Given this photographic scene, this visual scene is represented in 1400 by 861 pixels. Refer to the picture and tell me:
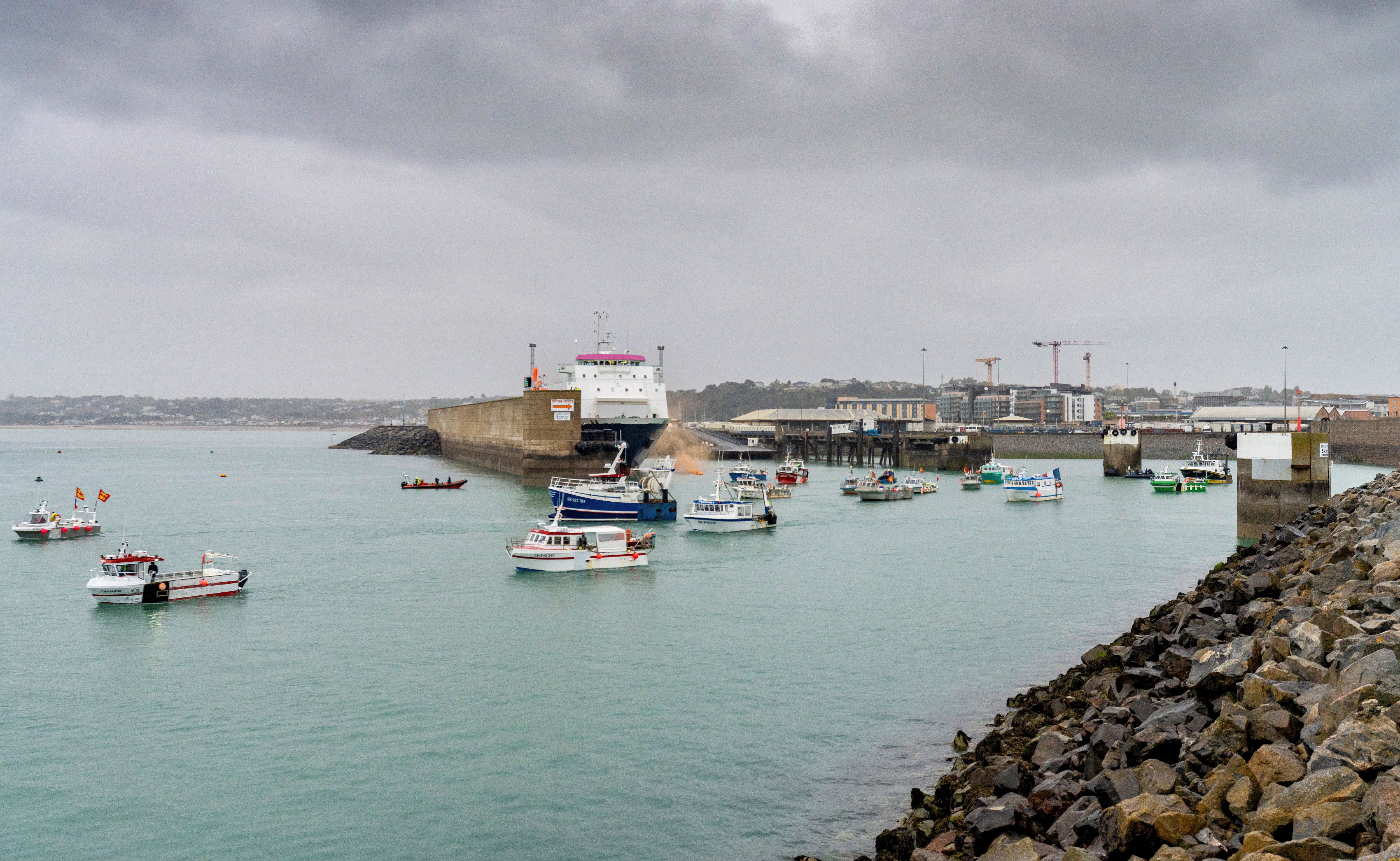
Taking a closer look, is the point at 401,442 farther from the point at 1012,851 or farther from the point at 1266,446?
the point at 1012,851

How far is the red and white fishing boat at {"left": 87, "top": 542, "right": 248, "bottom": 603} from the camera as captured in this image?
1028 inches

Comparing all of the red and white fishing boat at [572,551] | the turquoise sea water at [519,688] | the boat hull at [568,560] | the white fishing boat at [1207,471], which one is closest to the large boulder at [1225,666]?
the turquoise sea water at [519,688]

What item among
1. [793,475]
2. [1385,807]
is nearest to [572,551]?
[1385,807]

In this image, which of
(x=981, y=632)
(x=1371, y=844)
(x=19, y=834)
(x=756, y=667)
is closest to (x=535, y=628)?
(x=756, y=667)

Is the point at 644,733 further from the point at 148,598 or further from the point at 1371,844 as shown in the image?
the point at 148,598

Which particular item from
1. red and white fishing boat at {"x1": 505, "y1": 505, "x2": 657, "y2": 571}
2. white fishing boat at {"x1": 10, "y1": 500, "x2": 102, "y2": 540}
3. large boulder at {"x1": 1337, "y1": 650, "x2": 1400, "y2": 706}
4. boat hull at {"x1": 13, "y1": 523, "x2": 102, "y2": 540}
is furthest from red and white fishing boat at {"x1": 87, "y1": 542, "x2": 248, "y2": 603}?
large boulder at {"x1": 1337, "y1": 650, "x2": 1400, "y2": 706}

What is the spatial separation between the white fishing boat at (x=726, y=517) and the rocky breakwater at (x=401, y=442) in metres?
81.1

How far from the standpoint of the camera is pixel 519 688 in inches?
701

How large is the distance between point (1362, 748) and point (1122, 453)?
265 feet

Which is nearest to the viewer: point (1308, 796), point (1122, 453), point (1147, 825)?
point (1308, 796)

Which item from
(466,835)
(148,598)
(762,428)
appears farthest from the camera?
(762,428)

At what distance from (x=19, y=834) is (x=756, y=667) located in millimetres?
11838

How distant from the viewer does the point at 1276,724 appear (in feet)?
27.5

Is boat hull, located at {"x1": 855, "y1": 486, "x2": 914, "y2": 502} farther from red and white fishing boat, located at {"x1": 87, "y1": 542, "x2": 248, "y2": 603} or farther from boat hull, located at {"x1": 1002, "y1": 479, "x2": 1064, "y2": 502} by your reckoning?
red and white fishing boat, located at {"x1": 87, "y1": 542, "x2": 248, "y2": 603}
